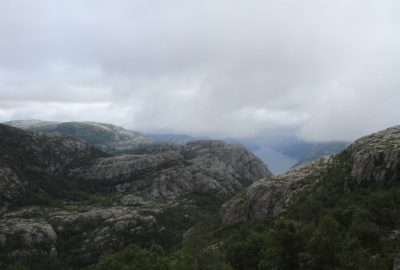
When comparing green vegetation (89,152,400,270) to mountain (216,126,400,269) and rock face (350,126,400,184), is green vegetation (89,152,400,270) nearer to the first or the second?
mountain (216,126,400,269)

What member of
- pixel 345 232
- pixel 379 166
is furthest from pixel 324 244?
pixel 379 166

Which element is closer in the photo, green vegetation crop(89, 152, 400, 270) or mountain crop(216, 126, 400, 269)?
green vegetation crop(89, 152, 400, 270)

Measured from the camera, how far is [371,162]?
19250 cm

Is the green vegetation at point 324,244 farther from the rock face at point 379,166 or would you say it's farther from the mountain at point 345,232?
the rock face at point 379,166

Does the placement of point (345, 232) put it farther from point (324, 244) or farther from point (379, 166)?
point (379, 166)

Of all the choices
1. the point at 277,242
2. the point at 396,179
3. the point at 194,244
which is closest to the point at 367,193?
the point at 396,179

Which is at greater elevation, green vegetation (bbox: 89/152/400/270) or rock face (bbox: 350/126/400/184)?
rock face (bbox: 350/126/400/184)

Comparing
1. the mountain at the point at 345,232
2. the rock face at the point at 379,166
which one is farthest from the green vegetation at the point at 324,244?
the rock face at the point at 379,166

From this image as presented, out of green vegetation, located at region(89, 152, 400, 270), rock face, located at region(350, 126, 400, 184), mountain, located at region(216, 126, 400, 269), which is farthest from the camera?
rock face, located at region(350, 126, 400, 184)

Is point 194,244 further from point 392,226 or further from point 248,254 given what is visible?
point 392,226

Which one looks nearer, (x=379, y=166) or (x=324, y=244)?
(x=324, y=244)

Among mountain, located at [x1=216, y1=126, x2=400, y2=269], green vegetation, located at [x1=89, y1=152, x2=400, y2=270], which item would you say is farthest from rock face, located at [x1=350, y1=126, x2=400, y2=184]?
green vegetation, located at [x1=89, y1=152, x2=400, y2=270]

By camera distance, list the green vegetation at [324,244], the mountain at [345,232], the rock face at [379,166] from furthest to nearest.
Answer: the rock face at [379,166], the mountain at [345,232], the green vegetation at [324,244]

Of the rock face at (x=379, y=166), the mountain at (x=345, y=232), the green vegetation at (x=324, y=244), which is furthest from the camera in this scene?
the rock face at (x=379, y=166)
